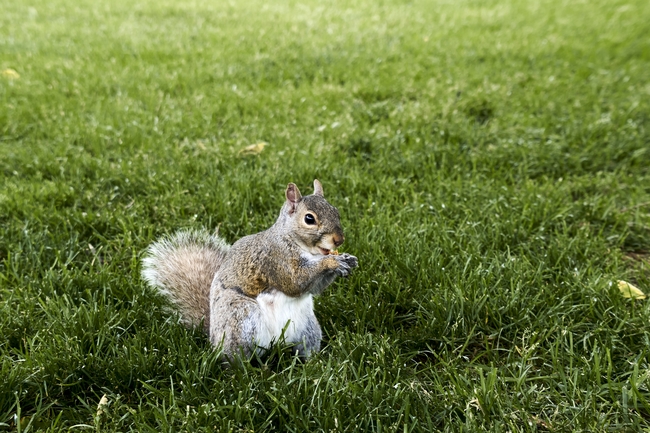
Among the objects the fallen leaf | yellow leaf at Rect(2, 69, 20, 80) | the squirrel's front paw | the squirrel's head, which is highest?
the squirrel's head

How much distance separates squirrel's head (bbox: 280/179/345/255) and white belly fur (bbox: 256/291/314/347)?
173 mm

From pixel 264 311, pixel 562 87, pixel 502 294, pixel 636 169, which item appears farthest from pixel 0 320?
pixel 562 87

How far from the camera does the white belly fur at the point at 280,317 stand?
180cm

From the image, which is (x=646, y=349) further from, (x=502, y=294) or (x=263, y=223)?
(x=263, y=223)

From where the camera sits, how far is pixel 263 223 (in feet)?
8.79

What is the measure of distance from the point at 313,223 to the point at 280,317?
12.5 inches

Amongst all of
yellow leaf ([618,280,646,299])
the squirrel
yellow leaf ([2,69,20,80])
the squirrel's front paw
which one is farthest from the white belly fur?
yellow leaf ([2,69,20,80])

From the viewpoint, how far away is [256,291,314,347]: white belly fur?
180 centimetres

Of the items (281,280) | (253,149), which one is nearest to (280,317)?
(281,280)

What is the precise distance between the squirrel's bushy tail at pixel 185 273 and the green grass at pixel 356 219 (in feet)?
0.25

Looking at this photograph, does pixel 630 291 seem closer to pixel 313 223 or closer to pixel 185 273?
pixel 313 223

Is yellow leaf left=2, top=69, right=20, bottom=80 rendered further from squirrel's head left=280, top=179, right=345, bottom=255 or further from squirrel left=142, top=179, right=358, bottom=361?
squirrel's head left=280, top=179, right=345, bottom=255

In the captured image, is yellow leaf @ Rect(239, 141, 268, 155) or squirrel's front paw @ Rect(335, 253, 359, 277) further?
yellow leaf @ Rect(239, 141, 268, 155)

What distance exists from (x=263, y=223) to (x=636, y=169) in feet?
7.33
